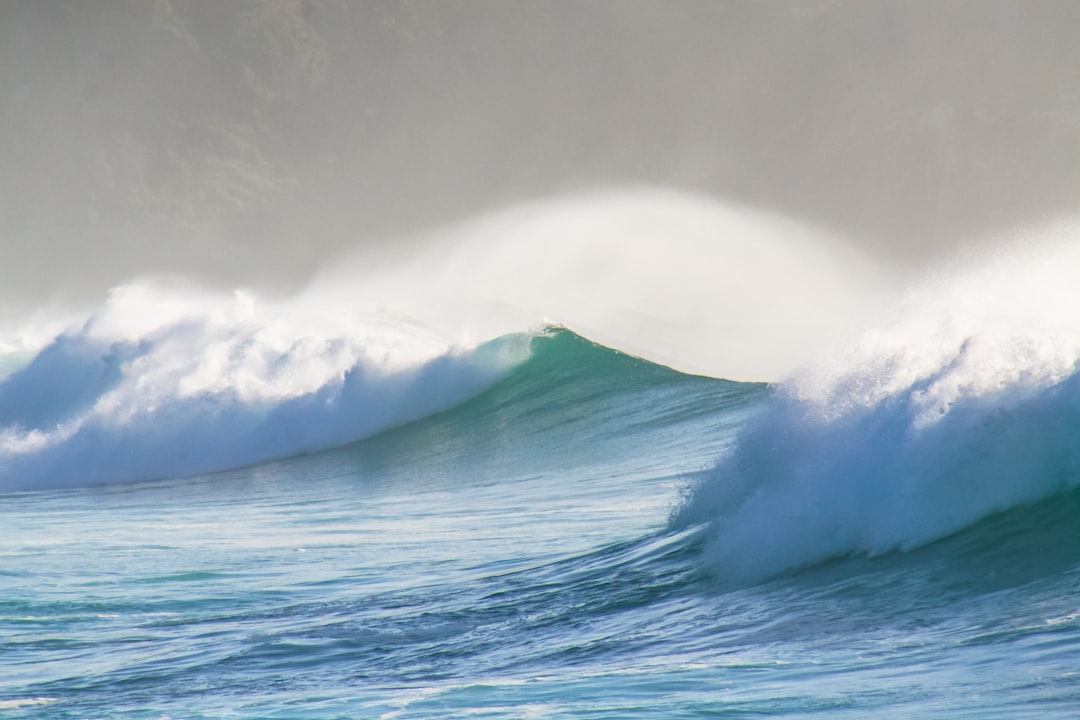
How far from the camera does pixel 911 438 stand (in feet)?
19.9

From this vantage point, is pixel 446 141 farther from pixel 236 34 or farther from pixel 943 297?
pixel 943 297

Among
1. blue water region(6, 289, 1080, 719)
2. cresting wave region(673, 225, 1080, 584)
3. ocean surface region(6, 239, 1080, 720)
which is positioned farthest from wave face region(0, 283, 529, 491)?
cresting wave region(673, 225, 1080, 584)

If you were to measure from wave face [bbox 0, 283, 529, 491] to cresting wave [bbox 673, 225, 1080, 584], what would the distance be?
8555mm

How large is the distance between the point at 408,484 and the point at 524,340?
4.74 metres

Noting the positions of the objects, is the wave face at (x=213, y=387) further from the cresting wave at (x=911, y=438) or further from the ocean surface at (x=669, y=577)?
the cresting wave at (x=911, y=438)

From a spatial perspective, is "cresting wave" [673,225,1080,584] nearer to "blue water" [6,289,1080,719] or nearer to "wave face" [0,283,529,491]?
"blue water" [6,289,1080,719]

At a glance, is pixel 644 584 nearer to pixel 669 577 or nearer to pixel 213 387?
pixel 669 577

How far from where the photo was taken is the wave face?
14.5m

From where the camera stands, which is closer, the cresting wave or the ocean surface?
the ocean surface

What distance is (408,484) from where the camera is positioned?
39.0 feet

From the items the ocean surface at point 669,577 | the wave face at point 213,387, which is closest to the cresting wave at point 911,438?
the ocean surface at point 669,577

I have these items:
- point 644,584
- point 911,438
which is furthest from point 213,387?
point 911,438

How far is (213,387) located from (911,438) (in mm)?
10541

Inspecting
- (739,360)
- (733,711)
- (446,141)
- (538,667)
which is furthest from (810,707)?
(446,141)
